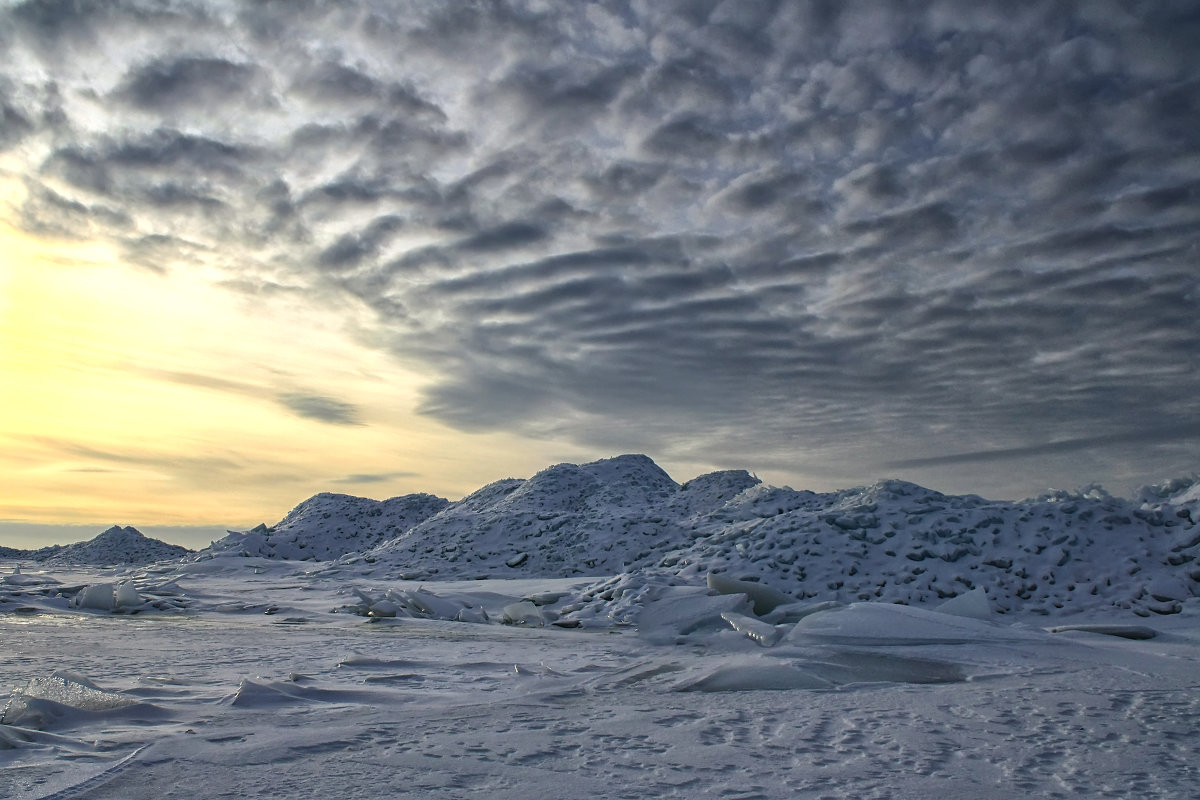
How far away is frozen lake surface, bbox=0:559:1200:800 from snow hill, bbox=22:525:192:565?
27205mm

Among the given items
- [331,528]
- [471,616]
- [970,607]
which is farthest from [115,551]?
[970,607]

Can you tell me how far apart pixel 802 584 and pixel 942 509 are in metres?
2.74

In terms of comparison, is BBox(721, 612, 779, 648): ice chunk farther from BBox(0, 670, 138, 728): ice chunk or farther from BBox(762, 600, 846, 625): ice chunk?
BBox(0, 670, 138, 728): ice chunk

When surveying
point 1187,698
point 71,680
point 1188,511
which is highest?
point 1188,511

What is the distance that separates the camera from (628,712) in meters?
3.26

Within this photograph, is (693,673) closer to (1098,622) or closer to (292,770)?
(292,770)

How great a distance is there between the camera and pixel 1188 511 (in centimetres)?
921

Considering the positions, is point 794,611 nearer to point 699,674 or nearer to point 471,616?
point 699,674

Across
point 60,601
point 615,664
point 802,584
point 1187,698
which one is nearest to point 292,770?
point 615,664

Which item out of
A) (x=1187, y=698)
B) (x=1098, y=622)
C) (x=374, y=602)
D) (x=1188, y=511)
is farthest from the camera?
(x=1188, y=511)

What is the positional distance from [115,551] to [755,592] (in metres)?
31.8

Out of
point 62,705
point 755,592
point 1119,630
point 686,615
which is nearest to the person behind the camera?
point 62,705

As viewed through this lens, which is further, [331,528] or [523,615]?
[331,528]

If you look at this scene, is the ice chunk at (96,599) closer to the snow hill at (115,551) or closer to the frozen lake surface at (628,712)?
the frozen lake surface at (628,712)
